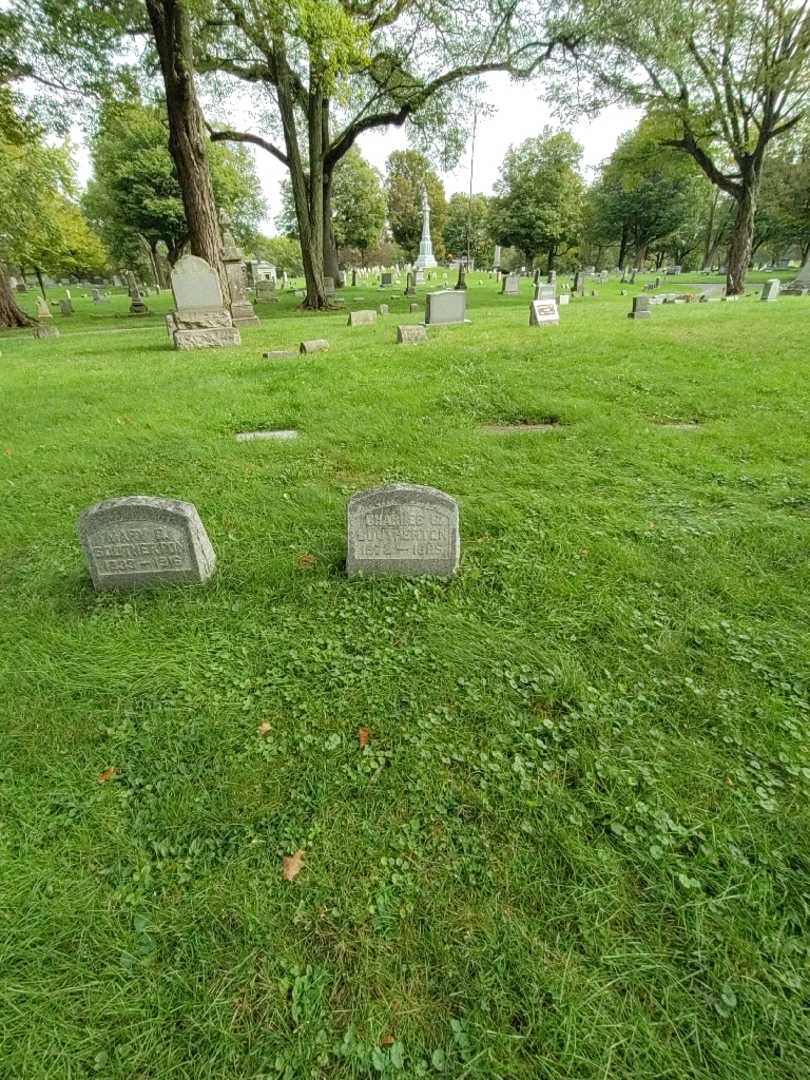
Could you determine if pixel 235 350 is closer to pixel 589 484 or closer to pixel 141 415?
pixel 141 415

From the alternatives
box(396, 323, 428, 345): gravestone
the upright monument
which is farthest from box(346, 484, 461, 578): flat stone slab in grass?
the upright monument

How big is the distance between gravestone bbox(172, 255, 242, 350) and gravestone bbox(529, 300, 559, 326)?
6714mm

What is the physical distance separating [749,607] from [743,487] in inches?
67.6

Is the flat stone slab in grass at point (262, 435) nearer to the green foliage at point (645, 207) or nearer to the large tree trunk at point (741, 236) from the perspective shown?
the large tree trunk at point (741, 236)

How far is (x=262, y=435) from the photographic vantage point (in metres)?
5.32

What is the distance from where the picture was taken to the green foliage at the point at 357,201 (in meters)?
38.6

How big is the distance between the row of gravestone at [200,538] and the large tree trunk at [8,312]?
19261mm

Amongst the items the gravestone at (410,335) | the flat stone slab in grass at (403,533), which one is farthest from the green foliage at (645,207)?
the flat stone slab in grass at (403,533)

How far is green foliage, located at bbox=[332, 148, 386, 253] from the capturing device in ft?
127

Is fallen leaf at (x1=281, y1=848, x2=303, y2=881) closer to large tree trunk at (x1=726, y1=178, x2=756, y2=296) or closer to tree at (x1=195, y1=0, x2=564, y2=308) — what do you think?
tree at (x1=195, y1=0, x2=564, y2=308)

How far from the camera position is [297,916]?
1.53 metres

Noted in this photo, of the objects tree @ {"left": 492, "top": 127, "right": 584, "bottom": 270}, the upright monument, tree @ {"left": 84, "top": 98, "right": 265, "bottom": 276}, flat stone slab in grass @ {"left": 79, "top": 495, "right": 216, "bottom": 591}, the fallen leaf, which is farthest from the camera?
the upright monument

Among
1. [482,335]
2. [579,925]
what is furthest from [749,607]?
[482,335]

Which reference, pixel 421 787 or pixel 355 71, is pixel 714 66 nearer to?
pixel 355 71
